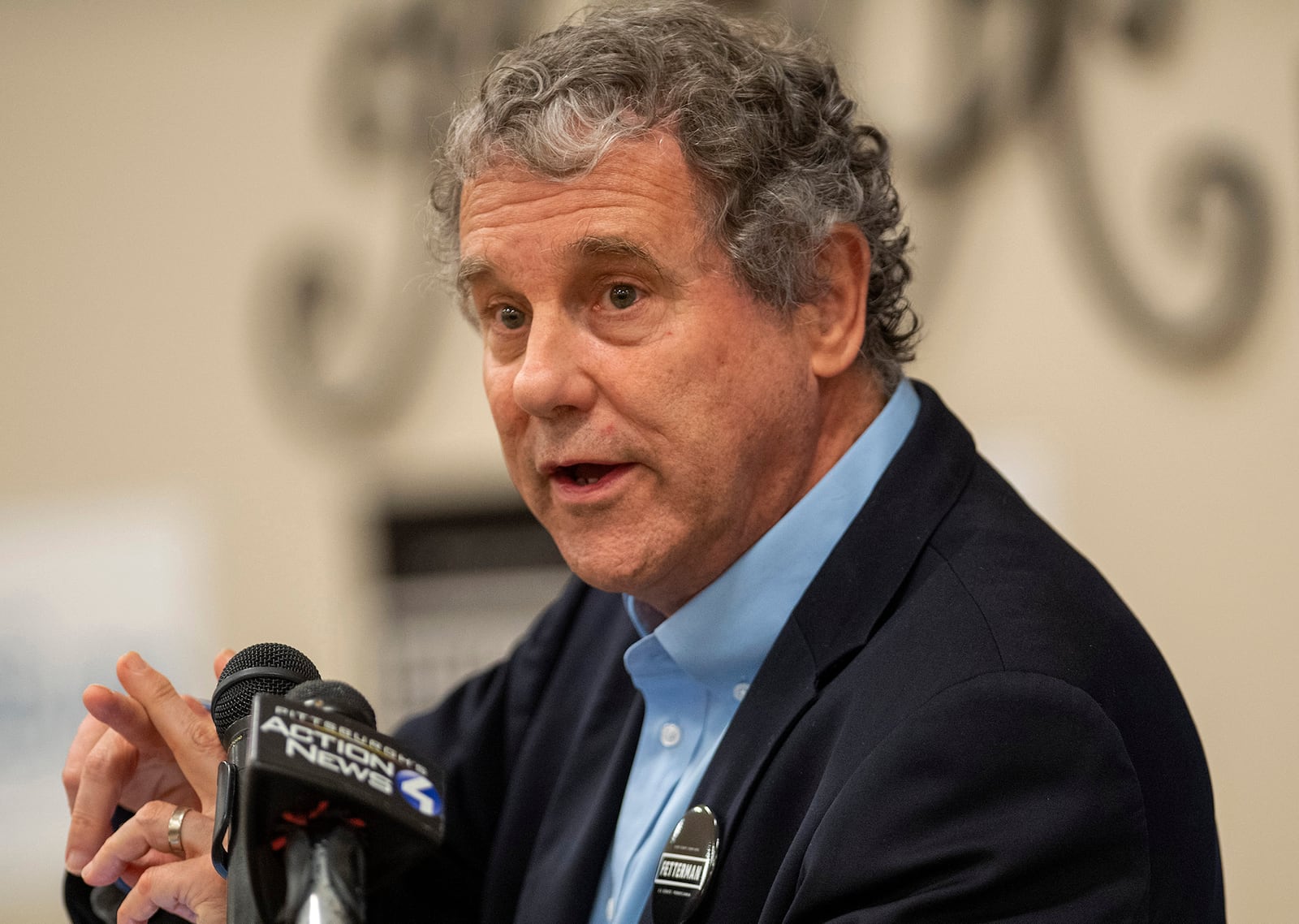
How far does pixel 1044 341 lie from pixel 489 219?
2.06 meters

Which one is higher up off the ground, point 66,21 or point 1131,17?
point 66,21

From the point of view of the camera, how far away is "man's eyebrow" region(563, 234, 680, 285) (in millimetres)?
1478

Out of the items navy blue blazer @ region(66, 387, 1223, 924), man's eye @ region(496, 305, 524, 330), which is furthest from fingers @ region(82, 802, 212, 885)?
man's eye @ region(496, 305, 524, 330)

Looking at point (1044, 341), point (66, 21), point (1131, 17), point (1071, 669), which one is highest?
point (66, 21)

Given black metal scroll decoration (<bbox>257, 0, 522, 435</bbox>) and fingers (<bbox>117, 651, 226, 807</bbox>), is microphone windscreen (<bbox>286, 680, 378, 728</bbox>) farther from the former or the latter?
black metal scroll decoration (<bbox>257, 0, 522, 435</bbox>)

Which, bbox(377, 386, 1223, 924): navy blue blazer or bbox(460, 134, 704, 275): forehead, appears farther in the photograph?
bbox(460, 134, 704, 275): forehead

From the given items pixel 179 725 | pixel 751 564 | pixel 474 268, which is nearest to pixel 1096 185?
pixel 751 564

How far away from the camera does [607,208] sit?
1.48m

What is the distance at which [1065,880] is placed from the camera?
119 cm

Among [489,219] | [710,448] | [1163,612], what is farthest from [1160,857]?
A: [1163,612]

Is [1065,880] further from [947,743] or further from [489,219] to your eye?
[489,219]

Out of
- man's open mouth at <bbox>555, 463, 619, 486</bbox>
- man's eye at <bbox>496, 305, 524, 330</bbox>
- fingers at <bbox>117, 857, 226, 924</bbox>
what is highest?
man's eye at <bbox>496, 305, 524, 330</bbox>

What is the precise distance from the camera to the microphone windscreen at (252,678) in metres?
1.22

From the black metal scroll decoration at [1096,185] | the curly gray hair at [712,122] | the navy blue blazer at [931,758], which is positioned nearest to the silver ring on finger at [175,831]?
the navy blue blazer at [931,758]
